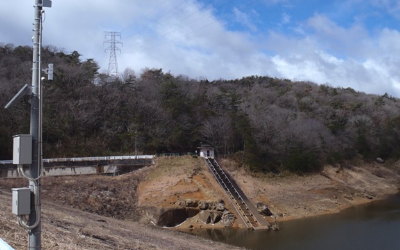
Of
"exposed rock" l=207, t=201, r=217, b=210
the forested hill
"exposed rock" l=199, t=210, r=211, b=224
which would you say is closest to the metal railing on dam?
the forested hill

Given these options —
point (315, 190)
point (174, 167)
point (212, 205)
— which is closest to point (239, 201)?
point (212, 205)

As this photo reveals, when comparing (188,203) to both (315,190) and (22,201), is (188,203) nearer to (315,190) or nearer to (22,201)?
(315,190)

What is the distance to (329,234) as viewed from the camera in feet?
89.5

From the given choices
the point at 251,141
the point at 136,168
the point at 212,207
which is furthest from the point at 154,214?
the point at 251,141

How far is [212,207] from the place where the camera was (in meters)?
32.2

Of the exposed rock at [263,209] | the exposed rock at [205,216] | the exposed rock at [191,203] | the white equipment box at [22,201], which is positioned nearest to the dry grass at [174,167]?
the exposed rock at [191,203]

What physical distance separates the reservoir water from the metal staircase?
144cm

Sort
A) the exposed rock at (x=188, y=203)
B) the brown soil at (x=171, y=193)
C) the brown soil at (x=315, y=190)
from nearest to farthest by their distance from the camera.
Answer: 1. the brown soil at (x=171, y=193)
2. the exposed rock at (x=188, y=203)
3. the brown soil at (x=315, y=190)

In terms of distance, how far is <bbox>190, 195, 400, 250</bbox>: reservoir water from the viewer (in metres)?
24.1

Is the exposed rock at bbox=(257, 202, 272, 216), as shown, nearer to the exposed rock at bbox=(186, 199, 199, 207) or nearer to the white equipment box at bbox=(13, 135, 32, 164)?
the exposed rock at bbox=(186, 199, 199, 207)

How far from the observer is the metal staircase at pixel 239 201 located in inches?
1226

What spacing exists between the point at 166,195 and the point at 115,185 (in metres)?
4.78

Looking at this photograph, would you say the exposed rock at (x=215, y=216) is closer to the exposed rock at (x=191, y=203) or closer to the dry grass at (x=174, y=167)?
the exposed rock at (x=191, y=203)

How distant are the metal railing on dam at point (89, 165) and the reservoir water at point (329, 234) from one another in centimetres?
1222
